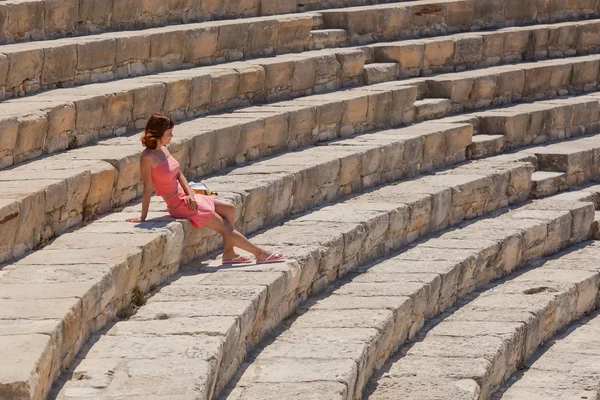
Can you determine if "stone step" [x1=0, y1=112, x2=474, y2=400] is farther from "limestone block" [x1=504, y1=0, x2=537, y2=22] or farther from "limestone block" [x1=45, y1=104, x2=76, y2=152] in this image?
"limestone block" [x1=504, y1=0, x2=537, y2=22]

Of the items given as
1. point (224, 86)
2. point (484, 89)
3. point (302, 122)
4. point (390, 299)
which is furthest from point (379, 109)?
point (390, 299)

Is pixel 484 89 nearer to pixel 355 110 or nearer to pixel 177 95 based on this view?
pixel 355 110

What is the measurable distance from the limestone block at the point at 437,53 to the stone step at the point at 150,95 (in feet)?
2.78

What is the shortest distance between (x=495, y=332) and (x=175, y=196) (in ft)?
8.84

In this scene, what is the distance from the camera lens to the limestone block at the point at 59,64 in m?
10.8

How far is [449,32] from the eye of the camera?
57.1ft

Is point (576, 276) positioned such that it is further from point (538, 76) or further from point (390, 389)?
point (538, 76)

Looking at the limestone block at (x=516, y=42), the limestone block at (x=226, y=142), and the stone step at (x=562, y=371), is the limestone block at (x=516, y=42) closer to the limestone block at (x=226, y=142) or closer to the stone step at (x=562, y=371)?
the stone step at (x=562, y=371)

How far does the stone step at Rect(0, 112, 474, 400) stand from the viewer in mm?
6672

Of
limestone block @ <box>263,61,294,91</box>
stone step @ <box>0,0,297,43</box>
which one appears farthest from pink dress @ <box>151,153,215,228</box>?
limestone block @ <box>263,61,294,91</box>

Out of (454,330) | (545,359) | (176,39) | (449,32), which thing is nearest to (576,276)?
(545,359)

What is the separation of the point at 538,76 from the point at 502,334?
7.99 meters

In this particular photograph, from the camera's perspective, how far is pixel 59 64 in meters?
11.0

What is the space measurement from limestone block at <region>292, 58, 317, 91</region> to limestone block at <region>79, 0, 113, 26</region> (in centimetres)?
218
